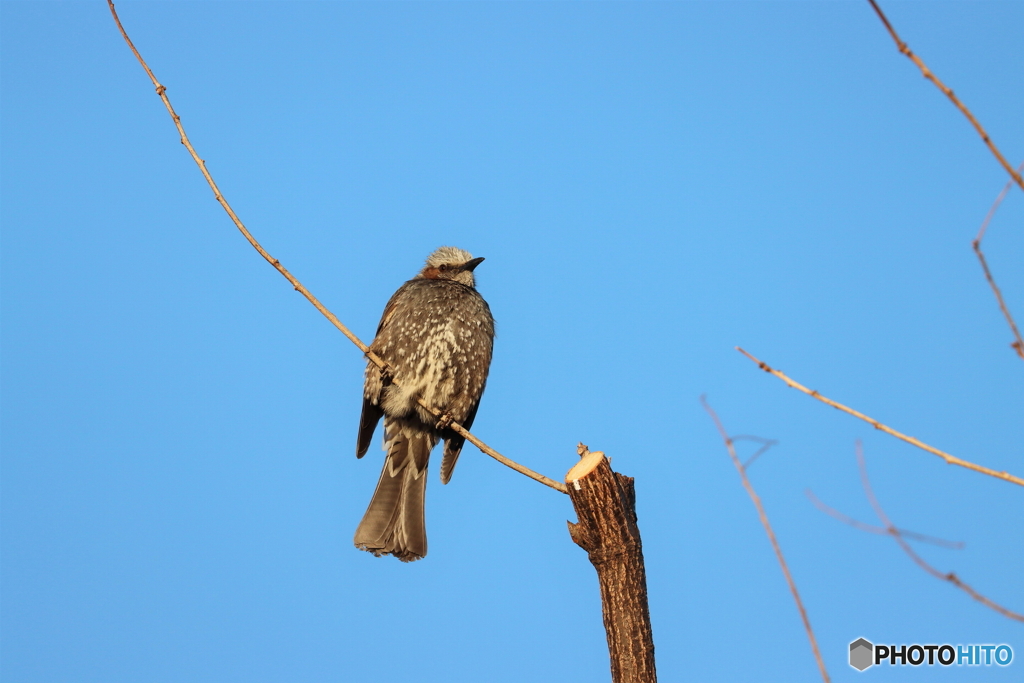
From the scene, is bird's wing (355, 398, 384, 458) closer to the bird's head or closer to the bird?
the bird

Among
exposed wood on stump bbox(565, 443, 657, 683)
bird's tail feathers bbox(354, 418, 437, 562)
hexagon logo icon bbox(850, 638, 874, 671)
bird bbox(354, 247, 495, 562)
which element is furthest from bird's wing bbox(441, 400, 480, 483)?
hexagon logo icon bbox(850, 638, 874, 671)

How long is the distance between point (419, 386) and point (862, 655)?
3.31m

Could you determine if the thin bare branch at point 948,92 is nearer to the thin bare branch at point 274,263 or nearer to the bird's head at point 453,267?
the thin bare branch at point 274,263

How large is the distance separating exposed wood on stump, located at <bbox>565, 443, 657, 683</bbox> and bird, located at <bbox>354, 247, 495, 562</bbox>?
2.24 metres

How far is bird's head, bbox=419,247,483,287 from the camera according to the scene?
712 centimetres

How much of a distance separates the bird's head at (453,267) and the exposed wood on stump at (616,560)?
3.33m

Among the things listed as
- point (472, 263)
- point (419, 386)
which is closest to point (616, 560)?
point (419, 386)

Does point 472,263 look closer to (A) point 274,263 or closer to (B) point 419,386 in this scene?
(B) point 419,386

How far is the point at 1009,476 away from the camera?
208 centimetres

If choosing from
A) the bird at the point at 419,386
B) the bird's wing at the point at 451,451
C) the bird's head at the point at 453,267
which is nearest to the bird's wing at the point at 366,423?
the bird at the point at 419,386

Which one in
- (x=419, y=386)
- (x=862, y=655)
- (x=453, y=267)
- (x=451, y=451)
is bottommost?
(x=862, y=655)

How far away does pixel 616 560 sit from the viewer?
12.8ft

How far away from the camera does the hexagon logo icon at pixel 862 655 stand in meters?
4.16

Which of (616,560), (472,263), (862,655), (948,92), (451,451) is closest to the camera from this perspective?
(948,92)
